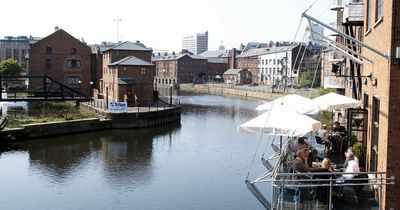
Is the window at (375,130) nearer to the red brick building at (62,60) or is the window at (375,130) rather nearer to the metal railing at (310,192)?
the metal railing at (310,192)

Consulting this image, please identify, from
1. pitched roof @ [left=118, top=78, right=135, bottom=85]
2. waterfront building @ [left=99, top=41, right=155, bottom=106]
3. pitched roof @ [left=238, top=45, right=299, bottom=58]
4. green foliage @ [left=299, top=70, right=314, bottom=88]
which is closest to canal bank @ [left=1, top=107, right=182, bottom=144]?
waterfront building @ [left=99, top=41, right=155, bottom=106]

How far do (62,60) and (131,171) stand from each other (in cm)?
4701

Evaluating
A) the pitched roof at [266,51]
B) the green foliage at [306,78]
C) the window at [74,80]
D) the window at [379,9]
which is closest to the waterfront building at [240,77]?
the pitched roof at [266,51]

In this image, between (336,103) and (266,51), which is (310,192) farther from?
(266,51)

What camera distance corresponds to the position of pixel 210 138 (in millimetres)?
42625

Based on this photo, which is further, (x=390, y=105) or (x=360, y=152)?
(x=360, y=152)

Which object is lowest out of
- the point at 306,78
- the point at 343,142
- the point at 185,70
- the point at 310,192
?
the point at 310,192

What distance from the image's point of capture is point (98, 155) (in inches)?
1352

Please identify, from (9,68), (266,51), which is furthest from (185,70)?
(9,68)

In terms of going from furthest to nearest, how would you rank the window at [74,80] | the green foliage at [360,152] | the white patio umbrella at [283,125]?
the window at [74,80] < the green foliage at [360,152] < the white patio umbrella at [283,125]

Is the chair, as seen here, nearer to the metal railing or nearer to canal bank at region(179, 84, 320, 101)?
the metal railing

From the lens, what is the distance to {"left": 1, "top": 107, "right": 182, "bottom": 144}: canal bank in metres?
38.2

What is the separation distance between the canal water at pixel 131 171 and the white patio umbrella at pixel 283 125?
29.9 ft

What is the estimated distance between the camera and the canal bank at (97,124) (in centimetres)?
3822
